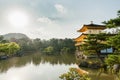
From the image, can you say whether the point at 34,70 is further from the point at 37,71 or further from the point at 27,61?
the point at 27,61

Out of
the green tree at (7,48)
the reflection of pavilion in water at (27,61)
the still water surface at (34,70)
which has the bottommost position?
the still water surface at (34,70)

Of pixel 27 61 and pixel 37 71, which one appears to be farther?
pixel 27 61

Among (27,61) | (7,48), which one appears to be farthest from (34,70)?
(7,48)

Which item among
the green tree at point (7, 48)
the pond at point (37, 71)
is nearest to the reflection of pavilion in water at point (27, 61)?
the pond at point (37, 71)

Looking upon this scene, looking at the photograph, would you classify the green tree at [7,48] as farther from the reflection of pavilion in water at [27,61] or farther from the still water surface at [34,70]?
the still water surface at [34,70]

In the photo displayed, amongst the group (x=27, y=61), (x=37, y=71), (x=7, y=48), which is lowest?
(x=37, y=71)

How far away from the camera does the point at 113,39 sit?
12.0 m

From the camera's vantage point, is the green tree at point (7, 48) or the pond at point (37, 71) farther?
the green tree at point (7, 48)

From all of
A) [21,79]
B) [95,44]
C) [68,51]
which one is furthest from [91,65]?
[68,51]

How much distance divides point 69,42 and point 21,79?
169 feet

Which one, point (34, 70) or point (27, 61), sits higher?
point (27, 61)

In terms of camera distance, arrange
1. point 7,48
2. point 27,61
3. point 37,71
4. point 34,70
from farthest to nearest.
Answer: point 7,48
point 27,61
point 34,70
point 37,71

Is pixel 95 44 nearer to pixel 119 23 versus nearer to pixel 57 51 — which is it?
pixel 119 23

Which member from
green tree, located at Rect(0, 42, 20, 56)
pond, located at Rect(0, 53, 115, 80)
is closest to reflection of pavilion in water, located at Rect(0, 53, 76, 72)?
pond, located at Rect(0, 53, 115, 80)
